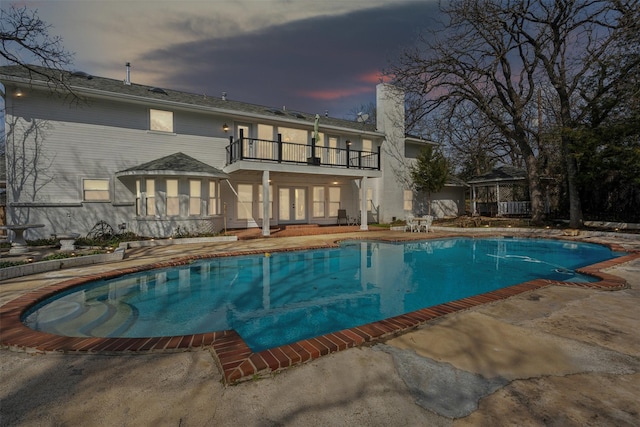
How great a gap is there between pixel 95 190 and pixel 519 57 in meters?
22.4

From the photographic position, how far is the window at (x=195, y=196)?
12523 millimetres

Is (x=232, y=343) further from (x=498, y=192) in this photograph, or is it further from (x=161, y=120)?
(x=498, y=192)

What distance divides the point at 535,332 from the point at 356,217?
15.6 metres

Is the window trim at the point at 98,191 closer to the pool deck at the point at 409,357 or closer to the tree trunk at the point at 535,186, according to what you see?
the pool deck at the point at 409,357

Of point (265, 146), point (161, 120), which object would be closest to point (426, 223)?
point (265, 146)

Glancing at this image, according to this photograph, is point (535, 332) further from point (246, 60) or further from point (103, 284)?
point (246, 60)

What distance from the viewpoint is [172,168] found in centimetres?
1180

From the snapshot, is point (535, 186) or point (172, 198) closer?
point (172, 198)

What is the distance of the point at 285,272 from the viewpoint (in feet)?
25.2

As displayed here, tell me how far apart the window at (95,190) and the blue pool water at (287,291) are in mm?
7185

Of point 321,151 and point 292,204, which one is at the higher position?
point 321,151

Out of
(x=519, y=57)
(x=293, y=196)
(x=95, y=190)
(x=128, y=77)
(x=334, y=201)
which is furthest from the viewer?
(x=334, y=201)

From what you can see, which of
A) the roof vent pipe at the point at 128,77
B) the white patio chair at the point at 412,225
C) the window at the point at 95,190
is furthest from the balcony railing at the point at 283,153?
the roof vent pipe at the point at 128,77

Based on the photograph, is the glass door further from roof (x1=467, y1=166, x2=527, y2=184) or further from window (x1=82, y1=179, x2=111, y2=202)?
roof (x1=467, y1=166, x2=527, y2=184)
